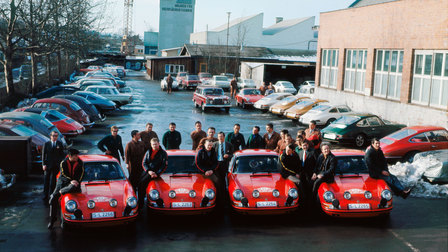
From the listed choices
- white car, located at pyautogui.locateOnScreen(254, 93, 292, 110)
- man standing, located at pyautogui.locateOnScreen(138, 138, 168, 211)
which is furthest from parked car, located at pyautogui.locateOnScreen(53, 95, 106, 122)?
man standing, located at pyautogui.locateOnScreen(138, 138, 168, 211)

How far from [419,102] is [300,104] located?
6.95 m

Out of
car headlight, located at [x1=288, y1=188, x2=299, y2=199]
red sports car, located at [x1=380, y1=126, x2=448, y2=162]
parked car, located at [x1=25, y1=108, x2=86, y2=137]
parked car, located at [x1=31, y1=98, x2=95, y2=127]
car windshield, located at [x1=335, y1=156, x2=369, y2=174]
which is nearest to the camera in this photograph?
car headlight, located at [x1=288, y1=188, x2=299, y2=199]

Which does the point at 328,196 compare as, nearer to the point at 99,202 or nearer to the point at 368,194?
the point at 368,194

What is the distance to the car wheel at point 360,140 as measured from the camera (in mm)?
20375

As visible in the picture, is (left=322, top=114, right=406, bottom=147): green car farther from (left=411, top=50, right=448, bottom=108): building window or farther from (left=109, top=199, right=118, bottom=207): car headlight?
(left=109, top=199, right=118, bottom=207): car headlight

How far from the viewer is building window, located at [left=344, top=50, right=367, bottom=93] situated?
30.6 meters

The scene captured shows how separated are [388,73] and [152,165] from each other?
67.7 ft

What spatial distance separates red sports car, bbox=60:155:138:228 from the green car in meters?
12.4

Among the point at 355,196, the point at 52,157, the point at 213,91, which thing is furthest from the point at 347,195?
the point at 213,91

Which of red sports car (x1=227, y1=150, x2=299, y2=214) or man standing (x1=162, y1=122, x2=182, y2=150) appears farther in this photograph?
man standing (x1=162, y1=122, x2=182, y2=150)

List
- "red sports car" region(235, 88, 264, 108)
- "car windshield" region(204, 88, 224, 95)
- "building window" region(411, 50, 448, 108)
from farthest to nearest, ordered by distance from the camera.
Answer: "red sports car" region(235, 88, 264, 108) → "car windshield" region(204, 88, 224, 95) → "building window" region(411, 50, 448, 108)

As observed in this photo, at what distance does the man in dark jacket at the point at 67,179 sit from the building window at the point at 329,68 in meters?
27.4

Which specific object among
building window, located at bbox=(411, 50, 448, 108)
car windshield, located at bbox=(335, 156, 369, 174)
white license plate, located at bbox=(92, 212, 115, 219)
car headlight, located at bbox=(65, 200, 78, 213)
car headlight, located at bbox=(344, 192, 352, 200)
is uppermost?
building window, located at bbox=(411, 50, 448, 108)

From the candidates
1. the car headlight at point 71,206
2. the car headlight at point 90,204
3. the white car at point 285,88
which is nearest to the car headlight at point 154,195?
the car headlight at point 90,204
